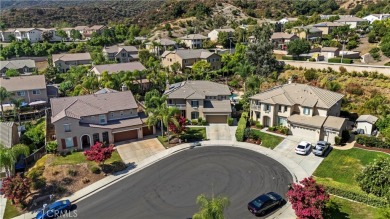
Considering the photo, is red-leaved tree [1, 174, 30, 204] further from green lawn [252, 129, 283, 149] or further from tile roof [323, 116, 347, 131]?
tile roof [323, 116, 347, 131]

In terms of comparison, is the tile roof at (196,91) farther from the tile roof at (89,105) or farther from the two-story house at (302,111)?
the tile roof at (89,105)

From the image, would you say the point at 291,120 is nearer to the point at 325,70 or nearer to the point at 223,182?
the point at 223,182

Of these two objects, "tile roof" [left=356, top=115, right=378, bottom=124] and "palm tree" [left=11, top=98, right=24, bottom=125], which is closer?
"tile roof" [left=356, top=115, right=378, bottom=124]

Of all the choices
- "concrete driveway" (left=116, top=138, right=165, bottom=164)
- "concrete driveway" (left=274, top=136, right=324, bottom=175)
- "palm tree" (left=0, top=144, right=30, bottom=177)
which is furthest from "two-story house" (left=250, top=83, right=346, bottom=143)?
"palm tree" (left=0, top=144, right=30, bottom=177)

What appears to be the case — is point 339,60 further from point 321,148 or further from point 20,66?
point 20,66

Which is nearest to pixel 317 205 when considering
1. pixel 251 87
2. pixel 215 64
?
pixel 251 87

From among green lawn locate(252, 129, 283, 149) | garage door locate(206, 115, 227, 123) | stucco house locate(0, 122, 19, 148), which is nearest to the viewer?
stucco house locate(0, 122, 19, 148)
